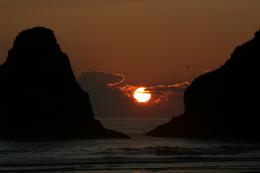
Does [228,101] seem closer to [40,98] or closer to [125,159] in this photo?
[40,98]

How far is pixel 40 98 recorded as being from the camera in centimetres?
14262

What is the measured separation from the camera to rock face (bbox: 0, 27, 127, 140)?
5546 inches

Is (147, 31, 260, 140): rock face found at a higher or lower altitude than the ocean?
higher

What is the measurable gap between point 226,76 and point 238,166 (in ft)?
240

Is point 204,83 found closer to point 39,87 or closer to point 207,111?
point 207,111

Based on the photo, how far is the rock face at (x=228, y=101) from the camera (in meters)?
143

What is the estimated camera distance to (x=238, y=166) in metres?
75.6

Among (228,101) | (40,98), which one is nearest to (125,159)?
(40,98)

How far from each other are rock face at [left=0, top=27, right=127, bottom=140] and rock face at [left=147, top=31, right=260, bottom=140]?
45.5 ft

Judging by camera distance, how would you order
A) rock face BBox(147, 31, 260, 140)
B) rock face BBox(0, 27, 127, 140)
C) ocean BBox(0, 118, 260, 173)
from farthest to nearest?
rock face BBox(147, 31, 260, 140) < rock face BBox(0, 27, 127, 140) < ocean BBox(0, 118, 260, 173)

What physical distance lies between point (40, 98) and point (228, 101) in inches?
1264

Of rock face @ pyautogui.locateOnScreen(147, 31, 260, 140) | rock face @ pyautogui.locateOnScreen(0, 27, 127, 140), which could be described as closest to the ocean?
rock face @ pyautogui.locateOnScreen(0, 27, 127, 140)

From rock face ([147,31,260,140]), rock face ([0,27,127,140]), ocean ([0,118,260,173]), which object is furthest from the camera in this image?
rock face ([147,31,260,140])

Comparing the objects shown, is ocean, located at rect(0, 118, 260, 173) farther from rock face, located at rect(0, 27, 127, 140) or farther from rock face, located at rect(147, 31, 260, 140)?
rock face, located at rect(147, 31, 260, 140)
